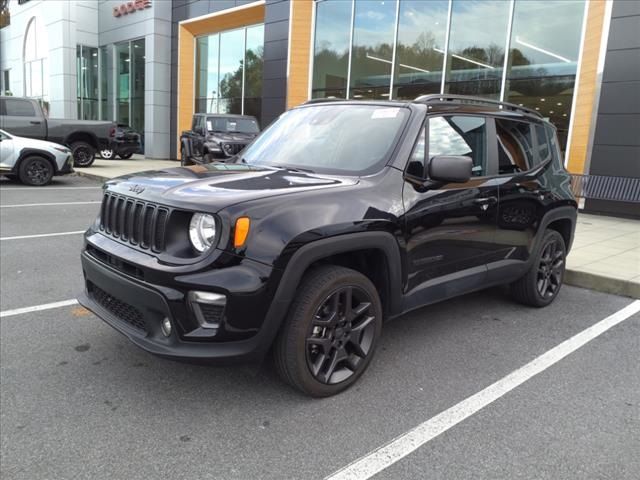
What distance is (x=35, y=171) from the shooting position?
12.4 metres

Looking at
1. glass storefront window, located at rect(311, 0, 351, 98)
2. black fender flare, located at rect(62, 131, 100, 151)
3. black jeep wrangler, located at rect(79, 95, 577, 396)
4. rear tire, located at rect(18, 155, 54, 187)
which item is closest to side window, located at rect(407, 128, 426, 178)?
black jeep wrangler, located at rect(79, 95, 577, 396)

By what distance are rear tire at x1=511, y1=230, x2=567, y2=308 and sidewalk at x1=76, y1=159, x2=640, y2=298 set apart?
0.83m

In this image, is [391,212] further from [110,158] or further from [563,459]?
[110,158]

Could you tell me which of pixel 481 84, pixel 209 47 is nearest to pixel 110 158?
pixel 209 47

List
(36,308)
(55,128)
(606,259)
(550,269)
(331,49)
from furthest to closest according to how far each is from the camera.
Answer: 1. (331,49)
2. (55,128)
3. (606,259)
4. (550,269)
5. (36,308)

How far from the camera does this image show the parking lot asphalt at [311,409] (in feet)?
8.14

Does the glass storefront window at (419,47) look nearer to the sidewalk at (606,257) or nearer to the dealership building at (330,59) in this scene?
the dealership building at (330,59)

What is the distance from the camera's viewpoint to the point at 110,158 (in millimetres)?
20656

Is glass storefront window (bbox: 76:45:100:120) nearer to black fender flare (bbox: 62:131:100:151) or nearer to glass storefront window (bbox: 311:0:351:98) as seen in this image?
black fender flare (bbox: 62:131:100:151)

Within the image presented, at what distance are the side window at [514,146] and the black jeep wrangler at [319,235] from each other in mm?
17

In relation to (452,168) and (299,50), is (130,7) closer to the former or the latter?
(299,50)

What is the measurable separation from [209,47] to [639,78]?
1696cm

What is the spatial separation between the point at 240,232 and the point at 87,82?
28.5 meters

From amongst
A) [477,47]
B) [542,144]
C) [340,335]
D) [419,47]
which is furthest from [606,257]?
[419,47]
